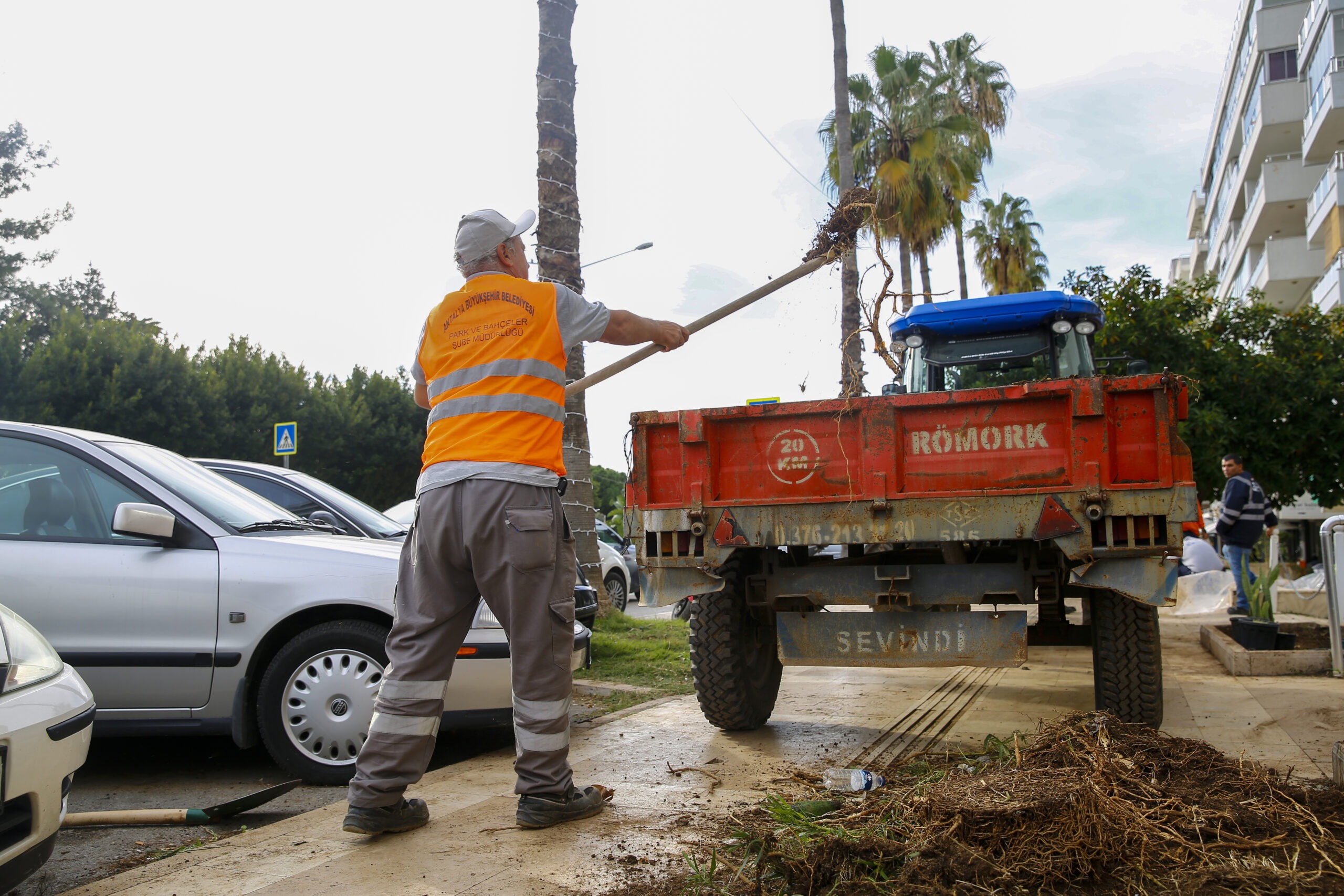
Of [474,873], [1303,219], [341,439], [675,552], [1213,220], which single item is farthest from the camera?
[1213,220]

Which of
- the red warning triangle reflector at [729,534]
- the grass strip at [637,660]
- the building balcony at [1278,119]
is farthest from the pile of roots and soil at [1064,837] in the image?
the building balcony at [1278,119]

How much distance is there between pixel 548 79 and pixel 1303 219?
35162 millimetres

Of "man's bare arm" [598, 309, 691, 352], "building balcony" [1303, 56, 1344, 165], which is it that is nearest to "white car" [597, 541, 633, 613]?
"man's bare arm" [598, 309, 691, 352]

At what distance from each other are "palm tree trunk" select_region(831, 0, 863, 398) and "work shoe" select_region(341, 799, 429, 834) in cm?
360

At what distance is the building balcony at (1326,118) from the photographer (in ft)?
A: 87.6

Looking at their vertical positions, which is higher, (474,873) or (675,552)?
(675,552)

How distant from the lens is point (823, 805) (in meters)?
3.26

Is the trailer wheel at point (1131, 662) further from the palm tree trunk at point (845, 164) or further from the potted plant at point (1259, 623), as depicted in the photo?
the potted plant at point (1259, 623)

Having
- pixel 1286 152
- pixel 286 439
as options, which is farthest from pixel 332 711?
pixel 1286 152

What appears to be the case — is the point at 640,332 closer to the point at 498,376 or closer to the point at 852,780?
the point at 498,376

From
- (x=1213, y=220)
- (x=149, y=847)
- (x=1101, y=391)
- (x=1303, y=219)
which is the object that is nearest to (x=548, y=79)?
(x=1101, y=391)

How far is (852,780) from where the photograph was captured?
3684 millimetres

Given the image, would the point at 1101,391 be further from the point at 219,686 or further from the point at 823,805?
the point at 219,686

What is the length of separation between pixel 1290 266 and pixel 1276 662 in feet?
106
